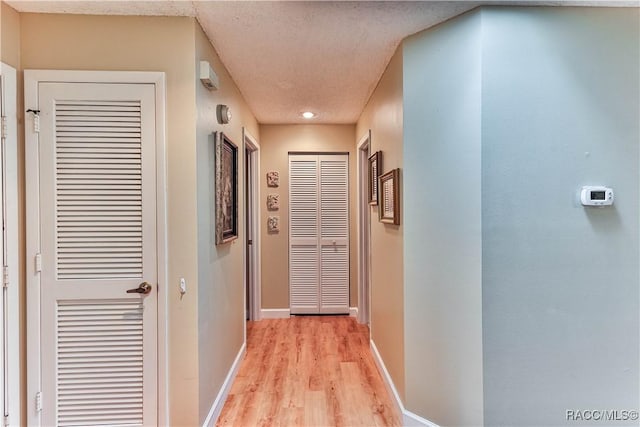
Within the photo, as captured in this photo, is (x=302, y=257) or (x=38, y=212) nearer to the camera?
(x=38, y=212)

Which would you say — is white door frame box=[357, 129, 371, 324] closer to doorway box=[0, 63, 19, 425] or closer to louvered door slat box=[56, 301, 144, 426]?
louvered door slat box=[56, 301, 144, 426]

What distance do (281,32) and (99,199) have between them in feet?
4.46

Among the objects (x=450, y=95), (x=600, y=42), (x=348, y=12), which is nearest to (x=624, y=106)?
(x=600, y=42)

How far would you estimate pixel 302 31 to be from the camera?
2004 mm

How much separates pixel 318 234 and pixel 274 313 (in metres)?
1.11

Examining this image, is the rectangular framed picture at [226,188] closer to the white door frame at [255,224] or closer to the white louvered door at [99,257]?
the white louvered door at [99,257]

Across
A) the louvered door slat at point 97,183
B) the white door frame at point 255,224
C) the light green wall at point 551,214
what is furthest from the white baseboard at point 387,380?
the louvered door slat at point 97,183

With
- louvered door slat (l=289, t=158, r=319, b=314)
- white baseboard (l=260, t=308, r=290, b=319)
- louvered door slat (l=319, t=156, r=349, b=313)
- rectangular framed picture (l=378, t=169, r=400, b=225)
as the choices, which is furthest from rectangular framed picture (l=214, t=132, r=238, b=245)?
white baseboard (l=260, t=308, r=290, b=319)

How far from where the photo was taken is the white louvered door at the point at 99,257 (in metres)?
1.81

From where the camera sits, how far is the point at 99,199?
1.82 metres

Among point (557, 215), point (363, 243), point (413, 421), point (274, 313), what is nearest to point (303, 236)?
point (363, 243)

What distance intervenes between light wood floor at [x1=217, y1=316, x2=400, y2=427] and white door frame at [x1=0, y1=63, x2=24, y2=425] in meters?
1.12

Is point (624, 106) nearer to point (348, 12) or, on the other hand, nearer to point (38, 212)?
point (348, 12)

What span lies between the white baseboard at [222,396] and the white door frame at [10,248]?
95 centimetres
